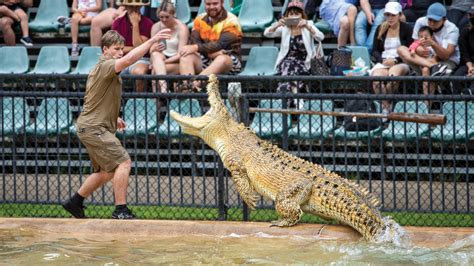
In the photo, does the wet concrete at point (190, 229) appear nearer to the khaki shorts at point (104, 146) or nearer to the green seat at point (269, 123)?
the khaki shorts at point (104, 146)

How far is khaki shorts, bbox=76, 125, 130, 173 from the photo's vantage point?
10609 millimetres

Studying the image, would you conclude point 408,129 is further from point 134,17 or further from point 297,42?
point 134,17

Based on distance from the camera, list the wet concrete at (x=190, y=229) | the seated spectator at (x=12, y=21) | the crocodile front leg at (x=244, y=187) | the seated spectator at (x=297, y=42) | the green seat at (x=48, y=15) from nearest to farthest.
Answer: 1. the wet concrete at (x=190, y=229)
2. the crocodile front leg at (x=244, y=187)
3. the seated spectator at (x=297, y=42)
4. the seated spectator at (x=12, y=21)
5. the green seat at (x=48, y=15)

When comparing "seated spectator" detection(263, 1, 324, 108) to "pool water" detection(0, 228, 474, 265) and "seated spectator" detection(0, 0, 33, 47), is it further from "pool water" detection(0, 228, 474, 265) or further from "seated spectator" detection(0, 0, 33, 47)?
"pool water" detection(0, 228, 474, 265)

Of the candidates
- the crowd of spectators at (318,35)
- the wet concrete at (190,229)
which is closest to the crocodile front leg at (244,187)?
the wet concrete at (190,229)

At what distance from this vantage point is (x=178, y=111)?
12.0m

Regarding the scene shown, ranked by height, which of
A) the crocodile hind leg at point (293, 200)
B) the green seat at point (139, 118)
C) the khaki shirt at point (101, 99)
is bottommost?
the crocodile hind leg at point (293, 200)

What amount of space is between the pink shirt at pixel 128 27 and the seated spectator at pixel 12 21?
184 cm

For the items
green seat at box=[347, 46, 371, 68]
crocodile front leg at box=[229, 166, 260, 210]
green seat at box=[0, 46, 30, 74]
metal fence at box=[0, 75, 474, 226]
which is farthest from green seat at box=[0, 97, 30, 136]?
green seat at box=[347, 46, 371, 68]

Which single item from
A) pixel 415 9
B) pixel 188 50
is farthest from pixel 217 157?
pixel 415 9

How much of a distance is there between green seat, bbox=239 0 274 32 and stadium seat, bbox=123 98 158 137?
9.42ft

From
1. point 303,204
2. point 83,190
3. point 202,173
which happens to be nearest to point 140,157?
point 202,173

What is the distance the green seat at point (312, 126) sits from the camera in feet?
37.7

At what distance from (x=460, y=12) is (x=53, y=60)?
5365mm
